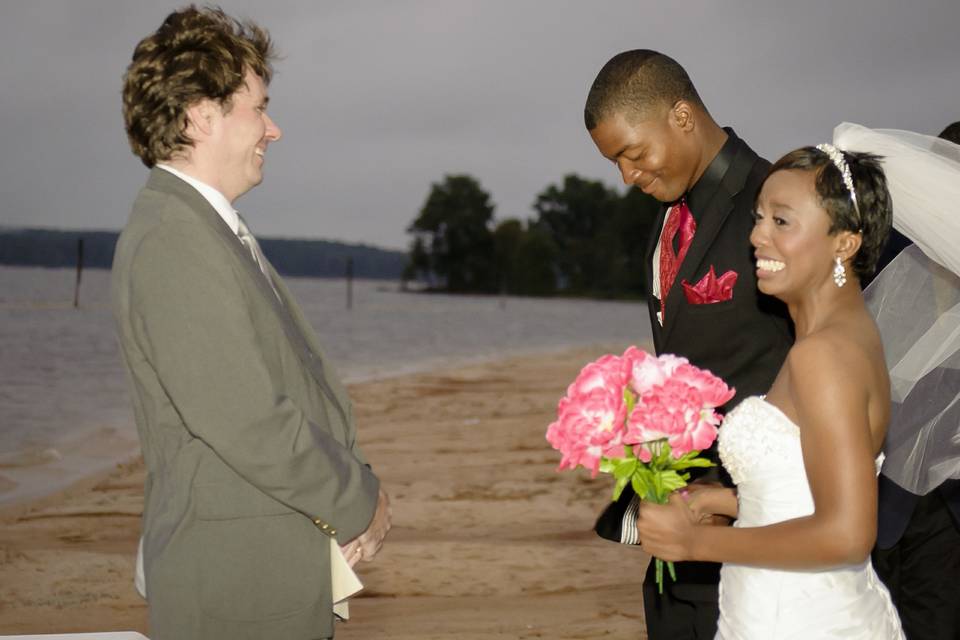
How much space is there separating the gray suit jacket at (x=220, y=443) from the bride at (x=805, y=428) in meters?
0.87

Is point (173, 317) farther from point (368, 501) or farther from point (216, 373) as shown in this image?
point (368, 501)

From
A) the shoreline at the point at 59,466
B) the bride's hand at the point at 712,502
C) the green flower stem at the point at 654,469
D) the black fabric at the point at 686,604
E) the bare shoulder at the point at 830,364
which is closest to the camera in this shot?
the bare shoulder at the point at 830,364

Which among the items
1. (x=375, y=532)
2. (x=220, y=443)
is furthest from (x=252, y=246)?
(x=375, y=532)

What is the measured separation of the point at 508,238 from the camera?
106 metres

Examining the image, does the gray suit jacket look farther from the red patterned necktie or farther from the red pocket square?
the red patterned necktie

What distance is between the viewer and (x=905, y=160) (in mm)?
3035

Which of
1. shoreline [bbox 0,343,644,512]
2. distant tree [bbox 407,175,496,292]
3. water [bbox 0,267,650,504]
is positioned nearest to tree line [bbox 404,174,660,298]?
distant tree [bbox 407,175,496,292]

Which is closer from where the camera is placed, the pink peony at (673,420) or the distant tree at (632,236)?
the pink peony at (673,420)

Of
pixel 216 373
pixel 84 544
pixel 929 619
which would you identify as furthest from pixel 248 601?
pixel 84 544

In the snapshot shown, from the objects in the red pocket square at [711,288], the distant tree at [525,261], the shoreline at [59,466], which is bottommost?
the distant tree at [525,261]

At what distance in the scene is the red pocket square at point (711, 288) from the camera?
336 cm

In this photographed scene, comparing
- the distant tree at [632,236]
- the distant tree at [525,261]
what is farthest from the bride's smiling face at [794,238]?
the distant tree at [525,261]

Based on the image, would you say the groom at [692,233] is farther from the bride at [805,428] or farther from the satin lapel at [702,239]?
the bride at [805,428]

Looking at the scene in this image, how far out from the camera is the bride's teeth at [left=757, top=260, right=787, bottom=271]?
8.66 feet
